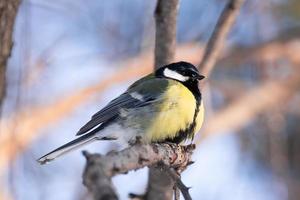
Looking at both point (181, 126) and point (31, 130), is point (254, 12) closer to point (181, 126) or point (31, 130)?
point (31, 130)

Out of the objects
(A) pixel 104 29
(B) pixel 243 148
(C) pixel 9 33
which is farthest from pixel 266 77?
(C) pixel 9 33

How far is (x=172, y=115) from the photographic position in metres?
2.40

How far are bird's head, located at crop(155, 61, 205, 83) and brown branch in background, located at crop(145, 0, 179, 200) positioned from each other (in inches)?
1.7

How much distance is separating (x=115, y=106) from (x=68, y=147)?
36cm

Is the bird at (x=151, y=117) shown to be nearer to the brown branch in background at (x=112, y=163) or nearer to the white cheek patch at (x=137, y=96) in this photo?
the white cheek patch at (x=137, y=96)

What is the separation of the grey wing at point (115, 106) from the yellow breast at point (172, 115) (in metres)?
0.08

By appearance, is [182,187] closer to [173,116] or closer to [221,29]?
[173,116]

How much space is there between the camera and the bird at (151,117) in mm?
2381

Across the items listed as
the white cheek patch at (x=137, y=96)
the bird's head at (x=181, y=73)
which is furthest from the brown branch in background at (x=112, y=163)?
the bird's head at (x=181, y=73)

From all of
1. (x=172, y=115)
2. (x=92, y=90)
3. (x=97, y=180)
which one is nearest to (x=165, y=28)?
(x=172, y=115)

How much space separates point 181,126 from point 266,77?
7.83ft

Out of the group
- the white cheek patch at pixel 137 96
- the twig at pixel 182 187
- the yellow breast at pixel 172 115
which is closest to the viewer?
the twig at pixel 182 187

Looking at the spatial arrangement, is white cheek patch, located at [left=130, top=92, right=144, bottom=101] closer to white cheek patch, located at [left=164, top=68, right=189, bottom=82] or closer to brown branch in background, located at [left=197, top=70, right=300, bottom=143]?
white cheek patch, located at [left=164, top=68, right=189, bottom=82]

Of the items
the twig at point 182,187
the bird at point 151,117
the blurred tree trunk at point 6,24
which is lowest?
the bird at point 151,117
